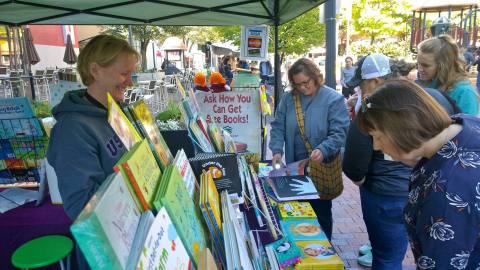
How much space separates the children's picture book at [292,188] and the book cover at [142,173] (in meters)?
1.22

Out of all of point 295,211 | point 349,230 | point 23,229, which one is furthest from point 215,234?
point 349,230

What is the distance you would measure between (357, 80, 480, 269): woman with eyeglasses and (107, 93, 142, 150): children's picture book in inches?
31.2

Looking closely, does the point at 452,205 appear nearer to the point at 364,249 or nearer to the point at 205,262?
the point at 205,262

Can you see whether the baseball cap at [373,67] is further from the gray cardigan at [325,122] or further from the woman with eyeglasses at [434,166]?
the woman with eyeglasses at [434,166]

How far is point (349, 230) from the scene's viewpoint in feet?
12.8

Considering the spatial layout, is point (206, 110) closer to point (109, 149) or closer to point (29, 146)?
point (29, 146)

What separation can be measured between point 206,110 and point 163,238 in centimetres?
351

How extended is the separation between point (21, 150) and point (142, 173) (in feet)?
7.24

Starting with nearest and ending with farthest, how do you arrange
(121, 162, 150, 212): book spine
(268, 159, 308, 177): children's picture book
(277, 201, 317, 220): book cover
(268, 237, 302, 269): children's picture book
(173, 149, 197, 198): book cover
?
(121, 162, 150, 212): book spine < (173, 149, 197, 198): book cover < (268, 237, 302, 269): children's picture book < (277, 201, 317, 220): book cover < (268, 159, 308, 177): children's picture book

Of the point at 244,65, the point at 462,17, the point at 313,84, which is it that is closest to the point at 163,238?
the point at 313,84

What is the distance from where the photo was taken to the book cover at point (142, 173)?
884 millimetres

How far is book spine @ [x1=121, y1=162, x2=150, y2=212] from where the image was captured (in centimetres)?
87

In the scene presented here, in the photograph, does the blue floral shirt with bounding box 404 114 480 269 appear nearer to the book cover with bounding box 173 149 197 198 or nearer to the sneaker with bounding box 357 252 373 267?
the book cover with bounding box 173 149 197 198

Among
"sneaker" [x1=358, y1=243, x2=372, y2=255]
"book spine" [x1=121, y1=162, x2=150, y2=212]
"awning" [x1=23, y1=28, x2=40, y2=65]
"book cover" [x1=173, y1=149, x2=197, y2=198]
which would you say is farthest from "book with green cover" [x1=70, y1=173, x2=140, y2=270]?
"awning" [x1=23, y1=28, x2=40, y2=65]
